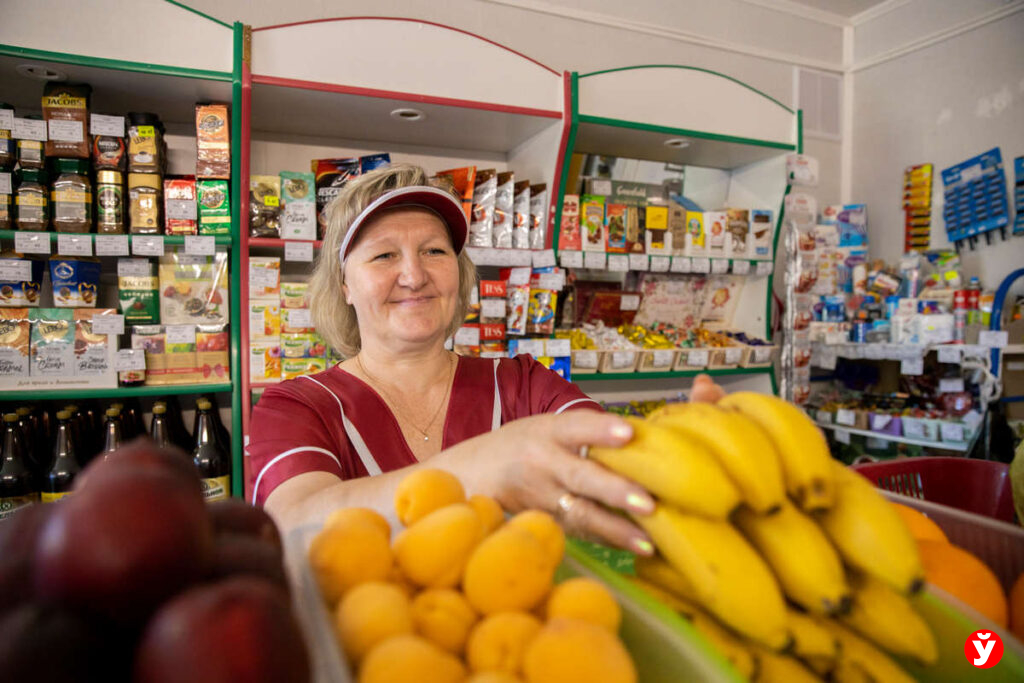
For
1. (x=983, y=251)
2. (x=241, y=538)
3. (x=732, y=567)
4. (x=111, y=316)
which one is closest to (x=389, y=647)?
(x=241, y=538)

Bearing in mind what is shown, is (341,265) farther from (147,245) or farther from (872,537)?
(872,537)

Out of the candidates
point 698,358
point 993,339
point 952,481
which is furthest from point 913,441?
point 952,481

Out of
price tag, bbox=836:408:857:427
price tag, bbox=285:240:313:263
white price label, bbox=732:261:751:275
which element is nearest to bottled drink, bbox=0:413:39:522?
price tag, bbox=285:240:313:263

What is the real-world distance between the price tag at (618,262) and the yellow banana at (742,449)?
2213 mm

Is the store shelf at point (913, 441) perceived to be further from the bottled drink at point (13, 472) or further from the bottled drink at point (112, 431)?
the bottled drink at point (13, 472)

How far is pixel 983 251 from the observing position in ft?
11.0

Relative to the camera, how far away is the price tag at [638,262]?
9.10 feet

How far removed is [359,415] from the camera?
4.73 ft

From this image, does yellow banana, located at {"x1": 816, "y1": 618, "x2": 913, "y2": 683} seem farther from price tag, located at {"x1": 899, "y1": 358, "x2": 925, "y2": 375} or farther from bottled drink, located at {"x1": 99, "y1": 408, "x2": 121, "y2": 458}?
price tag, located at {"x1": 899, "y1": 358, "x2": 925, "y2": 375}

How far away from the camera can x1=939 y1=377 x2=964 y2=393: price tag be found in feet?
9.39

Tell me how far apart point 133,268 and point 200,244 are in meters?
0.27

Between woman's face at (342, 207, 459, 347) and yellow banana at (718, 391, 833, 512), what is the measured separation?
107 centimetres

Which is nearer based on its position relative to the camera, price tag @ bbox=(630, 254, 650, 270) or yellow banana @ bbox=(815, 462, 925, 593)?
yellow banana @ bbox=(815, 462, 925, 593)

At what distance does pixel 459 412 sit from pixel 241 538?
1115 millimetres
